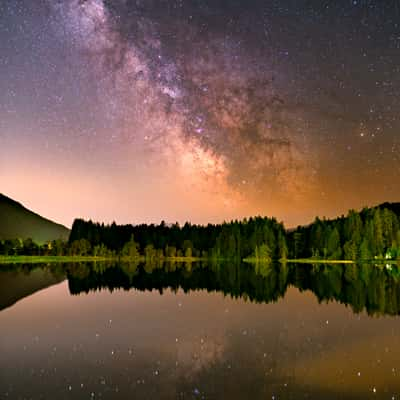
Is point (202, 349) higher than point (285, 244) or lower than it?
lower

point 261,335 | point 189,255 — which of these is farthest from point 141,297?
point 189,255

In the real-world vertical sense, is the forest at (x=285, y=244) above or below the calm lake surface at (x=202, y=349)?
above

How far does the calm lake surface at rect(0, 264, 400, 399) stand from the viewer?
14797mm

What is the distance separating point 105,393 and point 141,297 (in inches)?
1088

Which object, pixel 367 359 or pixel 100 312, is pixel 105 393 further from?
pixel 100 312

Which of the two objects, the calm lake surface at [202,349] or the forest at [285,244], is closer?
the calm lake surface at [202,349]

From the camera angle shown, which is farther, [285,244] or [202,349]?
[285,244]

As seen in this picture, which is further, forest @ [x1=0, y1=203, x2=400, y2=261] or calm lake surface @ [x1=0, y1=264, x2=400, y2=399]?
forest @ [x1=0, y1=203, x2=400, y2=261]

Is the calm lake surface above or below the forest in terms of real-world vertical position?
below

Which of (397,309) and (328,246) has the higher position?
(328,246)

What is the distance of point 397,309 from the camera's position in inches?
1241

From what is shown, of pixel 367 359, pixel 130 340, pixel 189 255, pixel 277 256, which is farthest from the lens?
pixel 189 255

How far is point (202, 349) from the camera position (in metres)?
20.5

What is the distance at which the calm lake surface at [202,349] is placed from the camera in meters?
14.8
